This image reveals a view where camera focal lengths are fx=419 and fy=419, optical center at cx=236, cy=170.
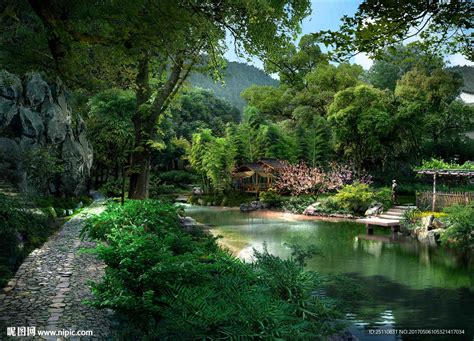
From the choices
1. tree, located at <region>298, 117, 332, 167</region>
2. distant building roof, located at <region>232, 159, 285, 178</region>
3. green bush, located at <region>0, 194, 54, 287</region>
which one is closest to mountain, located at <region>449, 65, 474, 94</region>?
tree, located at <region>298, 117, 332, 167</region>

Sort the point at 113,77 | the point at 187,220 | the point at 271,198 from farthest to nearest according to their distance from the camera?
the point at 271,198 → the point at 187,220 → the point at 113,77

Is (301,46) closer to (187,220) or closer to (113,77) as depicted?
(187,220)

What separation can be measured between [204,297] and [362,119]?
26.5 m

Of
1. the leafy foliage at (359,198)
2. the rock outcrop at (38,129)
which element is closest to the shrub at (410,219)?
the leafy foliage at (359,198)

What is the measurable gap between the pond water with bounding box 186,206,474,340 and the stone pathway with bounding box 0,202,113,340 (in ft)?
11.6

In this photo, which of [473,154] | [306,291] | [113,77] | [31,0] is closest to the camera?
[31,0]

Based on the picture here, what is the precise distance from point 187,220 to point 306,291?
10775 millimetres

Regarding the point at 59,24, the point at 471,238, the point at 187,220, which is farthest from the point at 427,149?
the point at 59,24

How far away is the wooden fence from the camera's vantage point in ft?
61.0

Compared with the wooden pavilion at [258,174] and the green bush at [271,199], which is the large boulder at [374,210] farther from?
the wooden pavilion at [258,174]

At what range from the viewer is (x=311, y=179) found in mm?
27672

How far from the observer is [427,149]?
30.8m

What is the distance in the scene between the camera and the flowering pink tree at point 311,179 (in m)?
27.7

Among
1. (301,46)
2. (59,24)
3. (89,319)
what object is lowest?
(89,319)
